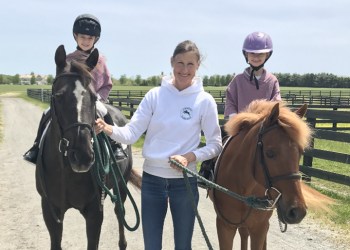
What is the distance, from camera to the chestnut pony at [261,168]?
8.41 ft

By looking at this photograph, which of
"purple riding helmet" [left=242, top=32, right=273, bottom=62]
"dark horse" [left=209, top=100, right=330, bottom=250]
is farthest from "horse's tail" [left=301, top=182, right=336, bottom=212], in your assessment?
"purple riding helmet" [left=242, top=32, right=273, bottom=62]

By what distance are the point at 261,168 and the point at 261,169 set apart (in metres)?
0.01

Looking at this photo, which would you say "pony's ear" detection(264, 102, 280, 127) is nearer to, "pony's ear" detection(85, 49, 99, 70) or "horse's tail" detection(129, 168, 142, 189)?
"pony's ear" detection(85, 49, 99, 70)

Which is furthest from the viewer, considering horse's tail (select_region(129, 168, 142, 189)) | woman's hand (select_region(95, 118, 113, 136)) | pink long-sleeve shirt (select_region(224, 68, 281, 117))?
horse's tail (select_region(129, 168, 142, 189))

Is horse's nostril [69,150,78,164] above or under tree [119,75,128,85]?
under

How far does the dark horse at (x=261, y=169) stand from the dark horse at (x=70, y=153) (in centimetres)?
110

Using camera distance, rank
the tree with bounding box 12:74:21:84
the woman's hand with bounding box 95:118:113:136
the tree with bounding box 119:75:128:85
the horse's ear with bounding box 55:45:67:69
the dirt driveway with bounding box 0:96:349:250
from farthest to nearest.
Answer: the tree with bounding box 12:74:21:84 < the tree with bounding box 119:75:128:85 < the dirt driveway with bounding box 0:96:349:250 < the horse's ear with bounding box 55:45:67:69 < the woman's hand with bounding box 95:118:113:136

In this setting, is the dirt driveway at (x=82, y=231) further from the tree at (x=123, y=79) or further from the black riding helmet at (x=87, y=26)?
the tree at (x=123, y=79)

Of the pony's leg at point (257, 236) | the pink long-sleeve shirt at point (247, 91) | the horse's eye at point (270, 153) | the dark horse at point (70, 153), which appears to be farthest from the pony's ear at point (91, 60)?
the pony's leg at point (257, 236)

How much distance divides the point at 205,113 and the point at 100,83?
74.6 inches

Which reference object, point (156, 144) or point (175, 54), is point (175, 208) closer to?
point (156, 144)

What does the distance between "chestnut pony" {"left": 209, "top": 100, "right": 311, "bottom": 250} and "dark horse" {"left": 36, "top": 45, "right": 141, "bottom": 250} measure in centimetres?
109

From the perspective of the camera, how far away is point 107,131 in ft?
9.85

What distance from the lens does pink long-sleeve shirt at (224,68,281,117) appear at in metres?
4.05
